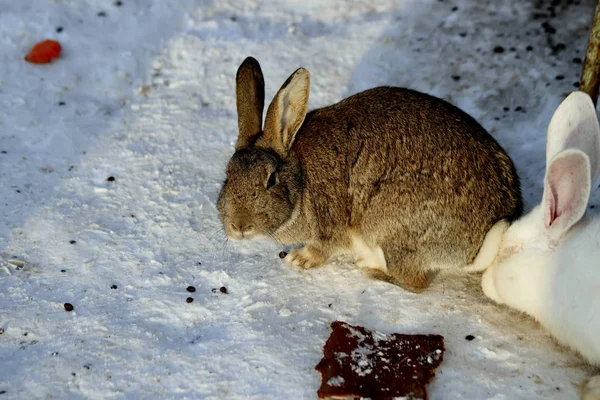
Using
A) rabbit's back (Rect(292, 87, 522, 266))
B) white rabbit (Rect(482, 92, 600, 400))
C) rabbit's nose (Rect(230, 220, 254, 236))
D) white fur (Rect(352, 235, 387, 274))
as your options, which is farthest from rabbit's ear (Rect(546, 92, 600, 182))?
rabbit's nose (Rect(230, 220, 254, 236))

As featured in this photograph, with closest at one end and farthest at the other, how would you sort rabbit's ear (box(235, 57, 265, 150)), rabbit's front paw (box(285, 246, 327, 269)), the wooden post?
rabbit's ear (box(235, 57, 265, 150)), rabbit's front paw (box(285, 246, 327, 269)), the wooden post

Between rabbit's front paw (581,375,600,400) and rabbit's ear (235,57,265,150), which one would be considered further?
rabbit's ear (235,57,265,150)

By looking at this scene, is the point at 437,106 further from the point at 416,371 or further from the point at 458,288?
the point at 416,371

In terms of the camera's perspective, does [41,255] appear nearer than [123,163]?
Yes

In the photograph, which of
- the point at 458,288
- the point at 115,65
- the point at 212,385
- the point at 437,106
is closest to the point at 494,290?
the point at 458,288

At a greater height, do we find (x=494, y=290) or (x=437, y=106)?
(x=437, y=106)

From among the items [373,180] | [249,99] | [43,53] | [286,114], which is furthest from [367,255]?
[43,53]

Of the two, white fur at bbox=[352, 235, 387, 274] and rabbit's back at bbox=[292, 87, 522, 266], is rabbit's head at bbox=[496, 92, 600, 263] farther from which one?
white fur at bbox=[352, 235, 387, 274]
